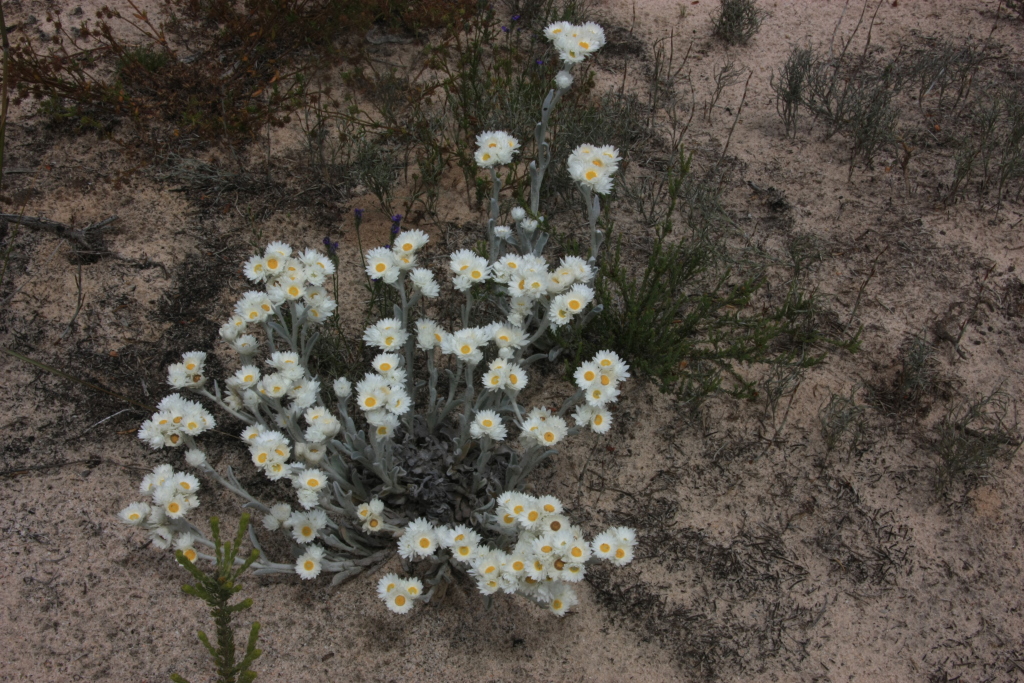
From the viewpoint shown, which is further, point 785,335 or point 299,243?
point 299,243

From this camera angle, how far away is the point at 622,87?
4398 millimetres

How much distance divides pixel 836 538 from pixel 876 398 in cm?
74

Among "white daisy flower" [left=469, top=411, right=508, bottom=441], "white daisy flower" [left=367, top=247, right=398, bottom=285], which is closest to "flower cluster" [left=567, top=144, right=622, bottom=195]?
"white daisy flower" [left=367, top=247, right=398, bottom=285]

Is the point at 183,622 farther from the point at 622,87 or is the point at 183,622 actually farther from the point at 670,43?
the point at 670,43

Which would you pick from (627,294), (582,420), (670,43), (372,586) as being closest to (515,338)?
(582,420)

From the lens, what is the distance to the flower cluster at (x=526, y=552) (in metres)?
2.27

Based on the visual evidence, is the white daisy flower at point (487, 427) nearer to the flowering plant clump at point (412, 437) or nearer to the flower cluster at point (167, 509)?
the flowering plant clump at point (412, 437)

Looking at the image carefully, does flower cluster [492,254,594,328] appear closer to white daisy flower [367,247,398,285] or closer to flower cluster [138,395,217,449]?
white daisy flower [367,247,398,285]

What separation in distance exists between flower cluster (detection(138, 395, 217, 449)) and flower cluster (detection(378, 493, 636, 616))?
0.82 meters

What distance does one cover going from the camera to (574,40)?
2.73 m

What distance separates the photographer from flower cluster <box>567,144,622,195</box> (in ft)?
8.80

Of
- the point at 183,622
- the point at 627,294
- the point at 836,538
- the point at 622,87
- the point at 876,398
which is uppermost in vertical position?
the point at 622,87

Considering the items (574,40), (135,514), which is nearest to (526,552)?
(135,514)

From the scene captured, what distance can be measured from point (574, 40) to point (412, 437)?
1.68m
